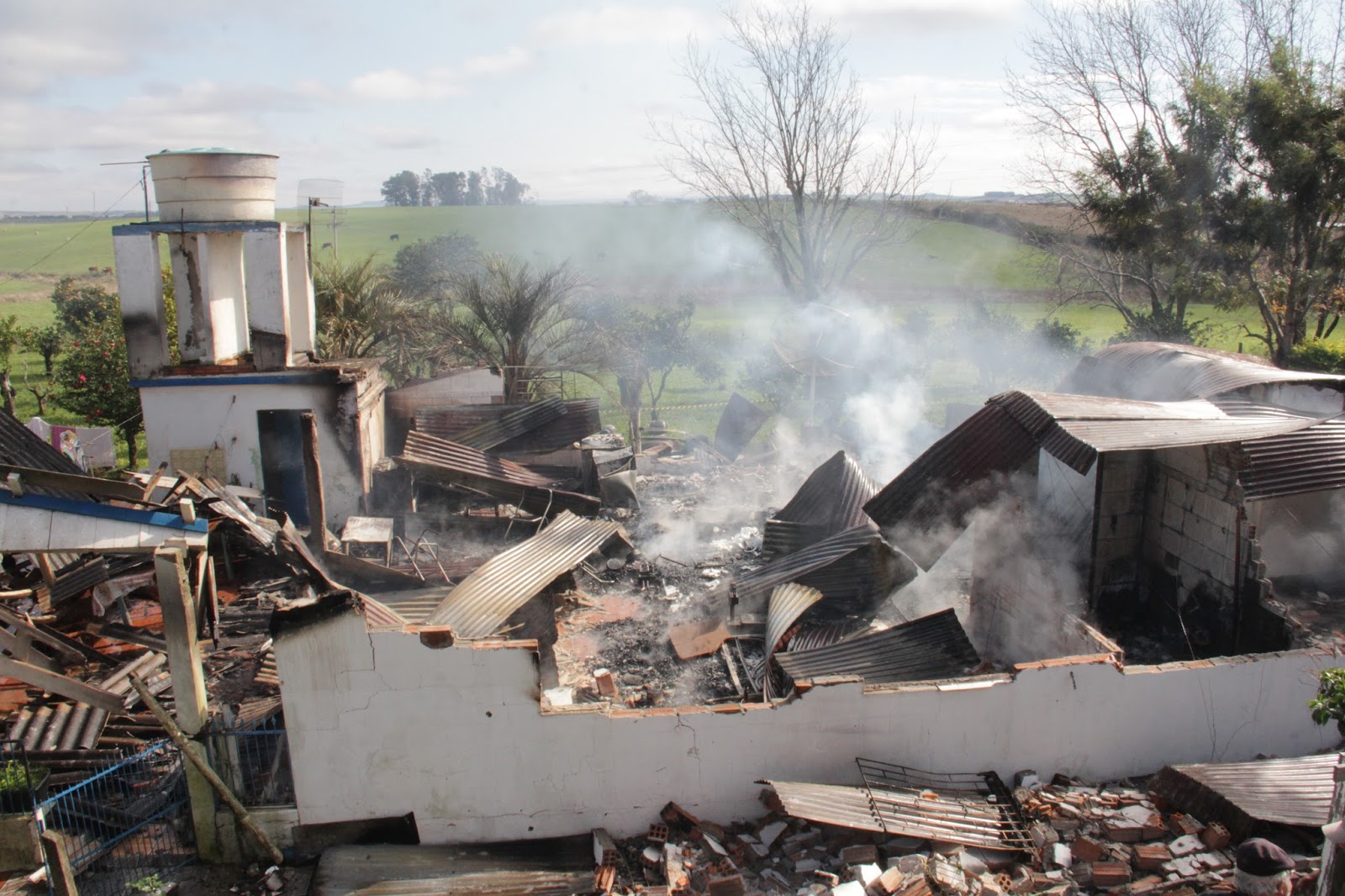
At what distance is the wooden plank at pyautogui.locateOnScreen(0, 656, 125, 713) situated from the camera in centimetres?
885

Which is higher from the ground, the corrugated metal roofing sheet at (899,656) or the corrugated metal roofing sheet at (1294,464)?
the corrugated metal roofing sheet at (1294,464)

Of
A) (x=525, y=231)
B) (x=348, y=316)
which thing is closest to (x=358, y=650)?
(x=348, y=316)

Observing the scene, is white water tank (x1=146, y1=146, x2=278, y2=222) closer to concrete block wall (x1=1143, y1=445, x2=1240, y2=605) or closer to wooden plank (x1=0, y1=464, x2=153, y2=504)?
wooden plank (x1=0, y1=464, x2=153, y2=504)

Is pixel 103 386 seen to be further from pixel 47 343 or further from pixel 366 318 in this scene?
pixel 47 343

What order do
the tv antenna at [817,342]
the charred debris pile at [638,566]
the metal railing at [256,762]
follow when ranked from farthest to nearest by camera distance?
the tv antenna at [817,342]
the charred debris pile at [638,566]
the metal railing at [256,762]

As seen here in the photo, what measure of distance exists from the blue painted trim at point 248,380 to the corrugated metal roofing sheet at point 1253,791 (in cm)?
1318

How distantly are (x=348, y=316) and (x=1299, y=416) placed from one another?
21.7m

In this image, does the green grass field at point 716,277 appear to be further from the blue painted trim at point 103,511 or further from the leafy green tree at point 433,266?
the blue painted trim at point 103,511

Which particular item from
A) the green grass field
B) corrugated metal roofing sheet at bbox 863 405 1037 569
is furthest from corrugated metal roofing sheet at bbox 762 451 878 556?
the green grass field

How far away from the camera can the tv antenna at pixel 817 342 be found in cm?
2358

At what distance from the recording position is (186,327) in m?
15.8

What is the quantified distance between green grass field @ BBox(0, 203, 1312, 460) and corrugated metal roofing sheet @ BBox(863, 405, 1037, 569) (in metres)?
15.2

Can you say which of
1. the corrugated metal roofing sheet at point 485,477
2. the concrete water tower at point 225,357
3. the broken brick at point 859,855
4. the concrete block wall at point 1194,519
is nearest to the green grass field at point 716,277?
the concrete water tower at point 225,357

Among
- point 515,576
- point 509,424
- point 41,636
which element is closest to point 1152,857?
point 515,576
